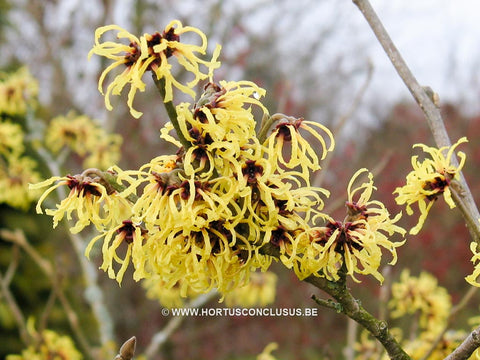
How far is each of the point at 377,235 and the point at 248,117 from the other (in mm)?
306

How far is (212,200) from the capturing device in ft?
2.88

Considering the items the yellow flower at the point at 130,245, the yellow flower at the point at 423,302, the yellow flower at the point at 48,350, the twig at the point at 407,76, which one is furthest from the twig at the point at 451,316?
the yellow flower at the point at 48,350

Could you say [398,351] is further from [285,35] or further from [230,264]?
[285,35]

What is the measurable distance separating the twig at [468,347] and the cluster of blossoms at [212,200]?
18cm

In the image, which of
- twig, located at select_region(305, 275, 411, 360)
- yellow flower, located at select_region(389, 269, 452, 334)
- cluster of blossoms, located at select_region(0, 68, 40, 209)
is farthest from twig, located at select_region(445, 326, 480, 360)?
cluster of blossoms, located at select_region(0, 68, 40, 209)

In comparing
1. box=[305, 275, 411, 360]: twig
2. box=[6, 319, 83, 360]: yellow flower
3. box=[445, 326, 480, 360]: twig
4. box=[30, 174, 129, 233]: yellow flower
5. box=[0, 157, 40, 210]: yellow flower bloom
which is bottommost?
box=[6, 319, 83, 360]: yellow flower

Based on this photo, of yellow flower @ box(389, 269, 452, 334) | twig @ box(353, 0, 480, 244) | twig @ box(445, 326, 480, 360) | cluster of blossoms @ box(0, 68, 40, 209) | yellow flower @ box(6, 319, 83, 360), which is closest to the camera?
twig @ box(445, 326, 480, 360)

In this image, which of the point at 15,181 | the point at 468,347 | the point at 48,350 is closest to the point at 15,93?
the point at 15,181

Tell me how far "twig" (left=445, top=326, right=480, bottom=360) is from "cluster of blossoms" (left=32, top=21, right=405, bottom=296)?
0.18 m

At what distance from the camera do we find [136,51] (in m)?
0.90

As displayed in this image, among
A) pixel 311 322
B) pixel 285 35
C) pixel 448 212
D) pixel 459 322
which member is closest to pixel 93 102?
pixel 285 35

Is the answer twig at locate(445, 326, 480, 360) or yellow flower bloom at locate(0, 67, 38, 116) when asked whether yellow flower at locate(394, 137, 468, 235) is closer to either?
twig at locate(445, 326, 480, 360)

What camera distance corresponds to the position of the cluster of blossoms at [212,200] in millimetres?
878

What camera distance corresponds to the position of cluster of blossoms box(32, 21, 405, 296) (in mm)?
878
